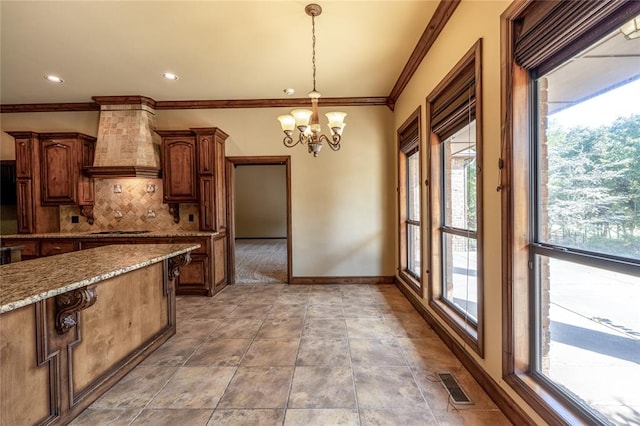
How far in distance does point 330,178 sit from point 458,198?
2.29m

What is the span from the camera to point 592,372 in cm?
134

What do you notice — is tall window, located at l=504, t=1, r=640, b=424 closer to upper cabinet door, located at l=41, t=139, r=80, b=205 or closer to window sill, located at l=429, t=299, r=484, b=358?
window sill, located at l=429, t=299, r=484, b=358

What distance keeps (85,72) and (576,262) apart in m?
Result: 5.24

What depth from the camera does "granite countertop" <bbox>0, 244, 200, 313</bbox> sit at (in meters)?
1.31

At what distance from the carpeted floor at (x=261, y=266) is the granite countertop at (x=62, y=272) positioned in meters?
2.57

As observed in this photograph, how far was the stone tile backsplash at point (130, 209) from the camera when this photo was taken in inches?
179

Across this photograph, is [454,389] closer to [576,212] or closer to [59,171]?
[576,212]

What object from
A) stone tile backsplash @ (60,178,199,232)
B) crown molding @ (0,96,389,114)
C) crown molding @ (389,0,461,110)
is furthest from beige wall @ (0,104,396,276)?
stone tile backsplash @ (60,178,199,232)

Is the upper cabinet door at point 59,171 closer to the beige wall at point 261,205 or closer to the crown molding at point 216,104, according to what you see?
the crown molding at point 216,104

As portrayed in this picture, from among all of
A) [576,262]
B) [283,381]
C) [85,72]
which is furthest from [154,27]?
[576,262]

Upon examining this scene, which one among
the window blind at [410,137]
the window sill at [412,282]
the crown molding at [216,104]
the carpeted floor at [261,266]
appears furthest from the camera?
the carpeted floor at [261,266]

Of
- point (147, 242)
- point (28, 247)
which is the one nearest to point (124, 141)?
point (147, 242)

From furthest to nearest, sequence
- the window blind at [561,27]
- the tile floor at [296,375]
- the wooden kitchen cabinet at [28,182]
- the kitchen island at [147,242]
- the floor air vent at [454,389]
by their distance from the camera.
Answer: the wooden kitchen cabinet at [28,182] → the kitchen island at [147,242] → the floor air vent at [454,389] → the tile floor at [296,375] → the window blind at [561,27]

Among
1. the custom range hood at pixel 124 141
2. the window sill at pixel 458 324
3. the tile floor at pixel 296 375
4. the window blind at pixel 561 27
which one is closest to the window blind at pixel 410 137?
the window blind at pixel 561 27
